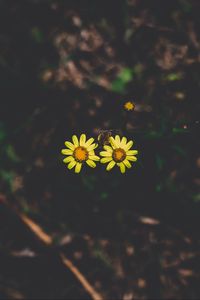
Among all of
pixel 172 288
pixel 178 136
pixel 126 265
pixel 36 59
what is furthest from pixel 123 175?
pixel 36 59

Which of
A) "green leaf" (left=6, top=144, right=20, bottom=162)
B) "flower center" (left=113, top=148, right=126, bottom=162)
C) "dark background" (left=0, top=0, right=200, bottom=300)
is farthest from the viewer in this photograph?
"green leaf" (left=6, top=144, right=20, bottom=162)

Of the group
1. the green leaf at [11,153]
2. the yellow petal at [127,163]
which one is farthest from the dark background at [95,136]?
the yellow petal at [127,163]

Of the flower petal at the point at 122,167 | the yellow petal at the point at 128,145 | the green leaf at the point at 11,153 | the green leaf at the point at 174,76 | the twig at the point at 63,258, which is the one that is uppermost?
the green leaf at the point at 174,76

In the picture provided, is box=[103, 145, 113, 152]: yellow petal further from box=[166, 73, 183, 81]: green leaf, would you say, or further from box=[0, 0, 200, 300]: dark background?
box=[166, 73, 183, 81]: green leaf

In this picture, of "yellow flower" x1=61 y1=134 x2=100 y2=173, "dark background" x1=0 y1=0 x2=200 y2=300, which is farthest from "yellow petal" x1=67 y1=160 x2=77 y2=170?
"dark background" x1=0 y1=0 x2=200 y2=300

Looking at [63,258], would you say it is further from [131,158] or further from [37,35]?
[37,35]

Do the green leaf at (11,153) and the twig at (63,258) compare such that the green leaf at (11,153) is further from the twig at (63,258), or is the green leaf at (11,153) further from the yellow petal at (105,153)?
the yellow petal at (105,153)

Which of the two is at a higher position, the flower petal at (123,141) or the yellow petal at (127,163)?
the flower petal at (123,141)

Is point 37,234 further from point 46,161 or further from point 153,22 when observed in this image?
point 153,22
